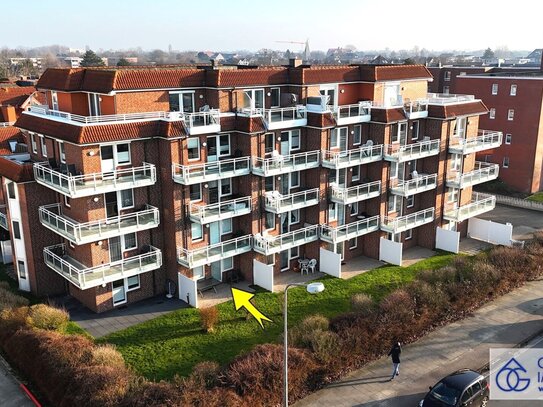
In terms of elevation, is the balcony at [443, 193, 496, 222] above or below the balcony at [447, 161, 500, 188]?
below

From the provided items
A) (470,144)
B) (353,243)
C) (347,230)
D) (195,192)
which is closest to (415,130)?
(470,144)

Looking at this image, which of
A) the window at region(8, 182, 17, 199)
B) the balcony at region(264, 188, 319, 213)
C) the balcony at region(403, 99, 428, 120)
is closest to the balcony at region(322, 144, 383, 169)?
the balcony at region(264, 188, 319, 213)

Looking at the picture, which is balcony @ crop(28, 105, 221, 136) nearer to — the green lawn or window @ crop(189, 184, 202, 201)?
window @ crop(189, 184, 202, 201)

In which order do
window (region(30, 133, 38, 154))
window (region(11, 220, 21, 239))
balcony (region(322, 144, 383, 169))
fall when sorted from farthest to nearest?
balcony (region(322, 144, 383, 169)) → window (region(30, 133, 38, 154)) → window (region(11, 220, 21, 239))

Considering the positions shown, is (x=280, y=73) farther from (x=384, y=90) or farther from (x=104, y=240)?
(x=104, y=240)

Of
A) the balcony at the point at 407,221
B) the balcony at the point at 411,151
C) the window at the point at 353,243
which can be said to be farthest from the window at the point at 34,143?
the balcony at the point at 407,221

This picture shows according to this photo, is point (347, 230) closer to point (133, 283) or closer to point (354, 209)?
point (354, 209)
